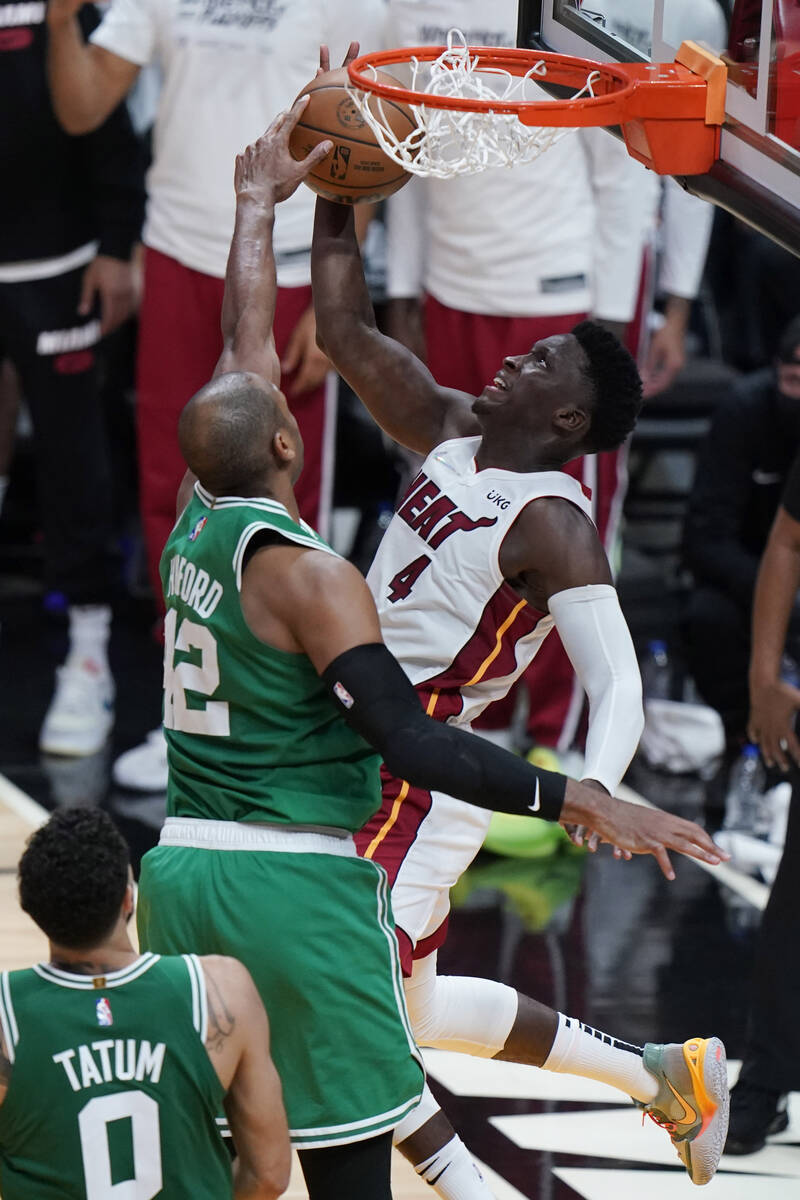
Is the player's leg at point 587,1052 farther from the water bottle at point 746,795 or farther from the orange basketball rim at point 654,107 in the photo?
the water bottle at point 746,795

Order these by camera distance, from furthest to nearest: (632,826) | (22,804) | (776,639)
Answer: (22,804)
(776,639)
(632,826)

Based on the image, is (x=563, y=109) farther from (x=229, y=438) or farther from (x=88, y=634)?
(x=88, y=634)

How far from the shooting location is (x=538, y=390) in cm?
397

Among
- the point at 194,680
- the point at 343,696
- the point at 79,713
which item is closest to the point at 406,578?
the point at 194,680

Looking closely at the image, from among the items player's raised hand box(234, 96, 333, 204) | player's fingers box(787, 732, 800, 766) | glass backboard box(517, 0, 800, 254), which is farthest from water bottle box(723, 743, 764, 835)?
player's raised hand box(234, 96, 333, 204)

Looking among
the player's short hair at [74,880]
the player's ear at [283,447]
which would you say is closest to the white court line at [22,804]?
the player's ear at [283,447]

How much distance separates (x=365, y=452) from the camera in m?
8.08

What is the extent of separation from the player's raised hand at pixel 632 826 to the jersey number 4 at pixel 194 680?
1.89ft

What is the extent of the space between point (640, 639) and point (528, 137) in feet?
13.4

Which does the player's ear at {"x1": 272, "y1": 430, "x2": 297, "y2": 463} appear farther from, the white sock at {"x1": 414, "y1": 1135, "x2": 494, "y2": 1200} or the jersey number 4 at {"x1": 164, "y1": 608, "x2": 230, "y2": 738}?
the white sock at {"x1": 414, "y1": 1135, "x2": 494, "y2": 1200}

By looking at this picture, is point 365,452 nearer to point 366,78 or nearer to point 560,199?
A: point 560,199

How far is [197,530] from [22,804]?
311 centimetres

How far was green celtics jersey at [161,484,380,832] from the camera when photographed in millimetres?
3129

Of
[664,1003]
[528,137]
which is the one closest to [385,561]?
[528,137]
